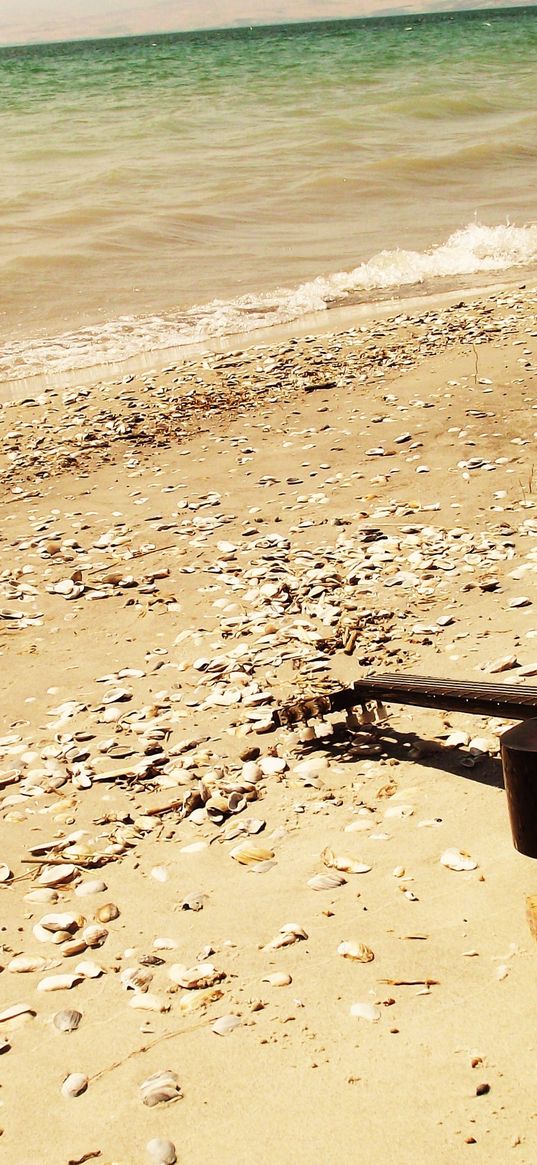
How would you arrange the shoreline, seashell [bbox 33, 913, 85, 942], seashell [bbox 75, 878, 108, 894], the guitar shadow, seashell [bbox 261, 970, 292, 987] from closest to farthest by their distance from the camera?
1. seashell [bbox 261, 970, 292, 987]
2. seashell [bbox 33, 913, 85, 942]
3. seashell [bbox 75, 878, 108, 894]
4. the guitar shadow
5. the shoreline

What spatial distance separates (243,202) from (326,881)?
18.6 m

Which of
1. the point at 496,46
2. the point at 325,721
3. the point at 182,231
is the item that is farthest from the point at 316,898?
the point at 496,46

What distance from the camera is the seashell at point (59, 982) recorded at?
3.04 meters

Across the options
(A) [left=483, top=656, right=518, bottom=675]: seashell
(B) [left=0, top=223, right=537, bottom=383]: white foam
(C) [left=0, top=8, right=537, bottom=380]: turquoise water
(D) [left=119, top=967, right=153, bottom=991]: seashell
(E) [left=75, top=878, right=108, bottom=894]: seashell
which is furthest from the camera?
(C) [left=0, top=8, right=537, bottom=380]: turquoise water

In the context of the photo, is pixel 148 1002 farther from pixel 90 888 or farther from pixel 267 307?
pixel 267 307

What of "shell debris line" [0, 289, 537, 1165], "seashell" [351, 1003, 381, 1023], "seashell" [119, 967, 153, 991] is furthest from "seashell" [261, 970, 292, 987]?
"seashell" [119, 967, 153, 991]

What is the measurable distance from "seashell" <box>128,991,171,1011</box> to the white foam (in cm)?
971

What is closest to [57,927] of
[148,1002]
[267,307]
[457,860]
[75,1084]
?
[148,1002]

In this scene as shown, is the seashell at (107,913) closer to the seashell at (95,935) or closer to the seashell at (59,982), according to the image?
the seashell at (95,935)

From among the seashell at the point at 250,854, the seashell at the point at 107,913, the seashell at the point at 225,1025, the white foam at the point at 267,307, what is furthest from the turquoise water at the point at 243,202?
the seashell at the point at 225,1025

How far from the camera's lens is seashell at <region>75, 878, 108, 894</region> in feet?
11.6

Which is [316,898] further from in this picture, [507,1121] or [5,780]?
[5,780]

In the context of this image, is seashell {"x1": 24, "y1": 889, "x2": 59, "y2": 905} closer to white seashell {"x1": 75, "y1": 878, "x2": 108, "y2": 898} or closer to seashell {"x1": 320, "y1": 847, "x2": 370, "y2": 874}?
white seashell {"x1": 75, "y1": 878, "x2": 108, "y2": 898}

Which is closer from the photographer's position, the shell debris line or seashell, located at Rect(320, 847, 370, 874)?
the shell debris line
